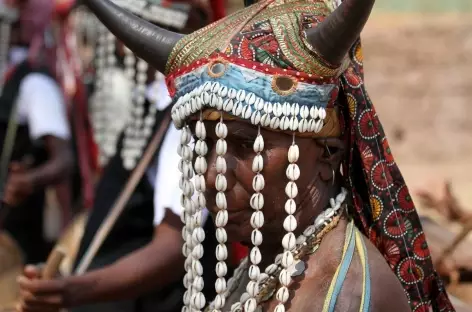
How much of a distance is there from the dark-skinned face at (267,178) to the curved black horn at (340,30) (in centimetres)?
21

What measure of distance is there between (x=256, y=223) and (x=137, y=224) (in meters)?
1.51

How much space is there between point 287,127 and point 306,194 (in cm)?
20

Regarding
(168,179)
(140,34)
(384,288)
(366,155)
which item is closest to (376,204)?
(366,155)

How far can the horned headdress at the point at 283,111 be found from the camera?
2.03 metres

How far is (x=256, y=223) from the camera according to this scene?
206 centimetres

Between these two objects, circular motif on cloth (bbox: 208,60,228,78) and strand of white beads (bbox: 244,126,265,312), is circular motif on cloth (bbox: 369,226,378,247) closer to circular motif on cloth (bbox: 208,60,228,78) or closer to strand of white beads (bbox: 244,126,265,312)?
strand of white beads (bbox: 244,126,265,312)

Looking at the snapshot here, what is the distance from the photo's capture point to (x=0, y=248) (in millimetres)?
5363

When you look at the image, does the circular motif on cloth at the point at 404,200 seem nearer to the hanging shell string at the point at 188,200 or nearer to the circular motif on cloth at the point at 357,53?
the circular motif on cloth at the point at 357,53

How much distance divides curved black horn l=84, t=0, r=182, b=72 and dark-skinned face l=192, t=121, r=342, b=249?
9.4 inches

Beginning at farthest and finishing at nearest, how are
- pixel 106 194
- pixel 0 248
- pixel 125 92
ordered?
pixel 0 248 < pixel 125 92 < pixel 106 194

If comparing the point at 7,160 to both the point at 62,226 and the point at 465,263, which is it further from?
the point at 465,263

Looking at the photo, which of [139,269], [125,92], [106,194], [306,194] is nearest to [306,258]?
[306,194]

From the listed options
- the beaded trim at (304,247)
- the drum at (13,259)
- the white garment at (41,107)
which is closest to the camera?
the beaded trim at (304,247)

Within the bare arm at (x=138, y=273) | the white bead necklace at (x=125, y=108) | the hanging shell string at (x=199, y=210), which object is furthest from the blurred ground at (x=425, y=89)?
the hanging shell string at (x=199, y=210)
